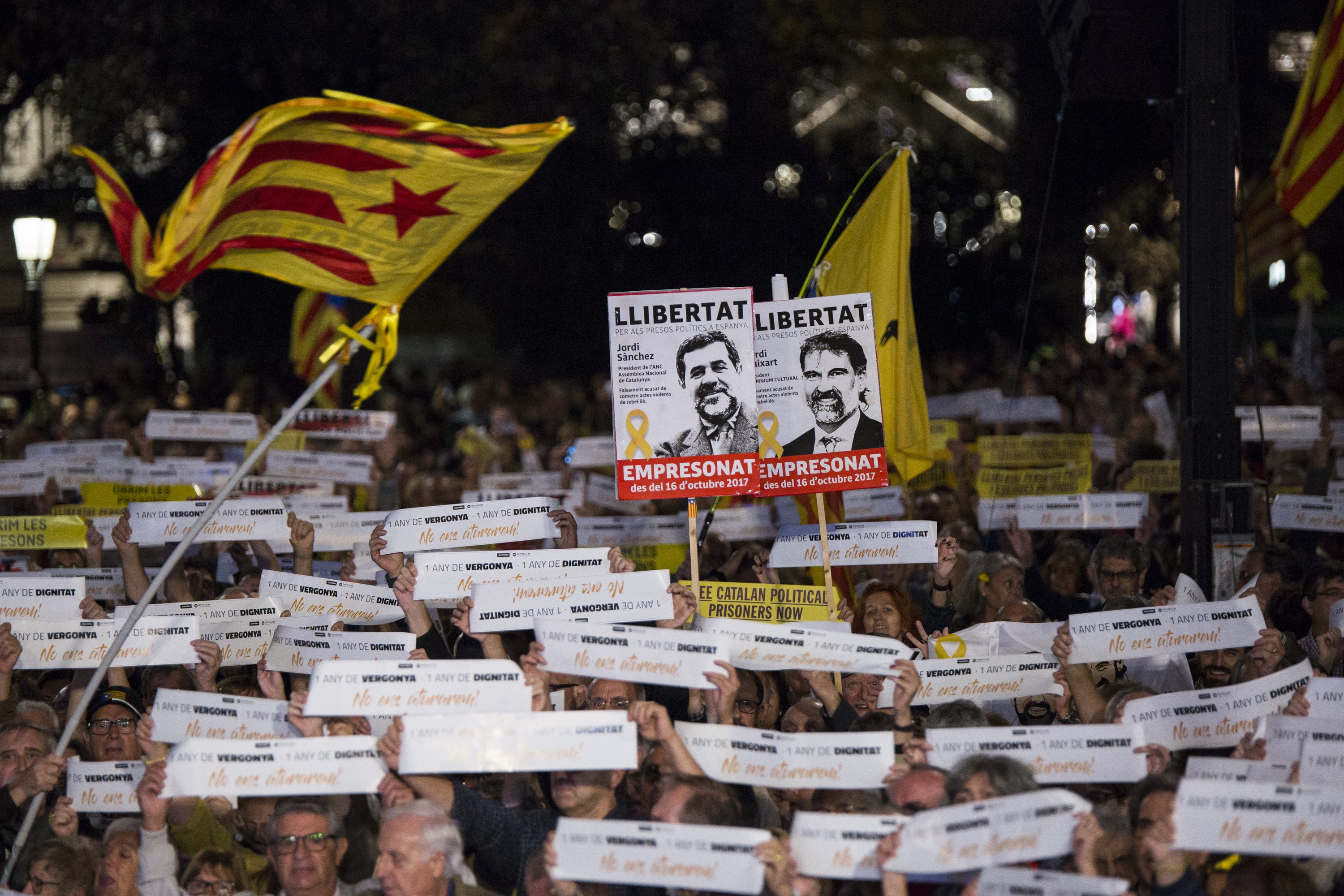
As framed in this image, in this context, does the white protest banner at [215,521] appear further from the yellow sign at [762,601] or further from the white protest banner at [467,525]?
the yellow sign at [762,601]

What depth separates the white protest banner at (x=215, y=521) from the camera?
7.29m

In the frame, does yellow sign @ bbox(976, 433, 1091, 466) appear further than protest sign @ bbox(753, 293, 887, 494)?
Yes

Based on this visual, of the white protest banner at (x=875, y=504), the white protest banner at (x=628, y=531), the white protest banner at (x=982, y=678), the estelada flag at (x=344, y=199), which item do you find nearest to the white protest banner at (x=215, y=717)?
the white protest banner at (x=982, y=678)

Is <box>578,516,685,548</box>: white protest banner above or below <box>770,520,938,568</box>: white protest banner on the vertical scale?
above

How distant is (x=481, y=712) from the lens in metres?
4.84

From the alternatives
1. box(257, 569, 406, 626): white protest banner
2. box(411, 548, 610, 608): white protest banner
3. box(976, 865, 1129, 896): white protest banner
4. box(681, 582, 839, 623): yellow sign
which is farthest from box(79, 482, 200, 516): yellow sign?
box(976, 865, 1129, 896): white protest banner

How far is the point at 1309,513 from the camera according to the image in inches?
324

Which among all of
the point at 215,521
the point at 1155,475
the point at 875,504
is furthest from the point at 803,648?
the point at 1155,475

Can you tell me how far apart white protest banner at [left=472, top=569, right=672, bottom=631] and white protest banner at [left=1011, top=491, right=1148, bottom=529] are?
3.79 metres

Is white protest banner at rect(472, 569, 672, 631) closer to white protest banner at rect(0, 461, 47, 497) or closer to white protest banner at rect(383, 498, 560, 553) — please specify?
white protest banner at rect(383, 498, 560, 553)

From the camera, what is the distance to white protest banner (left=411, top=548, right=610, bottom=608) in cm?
590

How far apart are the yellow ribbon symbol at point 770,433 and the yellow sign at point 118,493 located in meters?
3.88

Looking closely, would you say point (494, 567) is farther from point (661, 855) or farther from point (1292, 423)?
point (1292, 423)

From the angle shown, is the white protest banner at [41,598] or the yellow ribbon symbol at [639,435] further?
the yellow ribbon symbol at [639,435]
